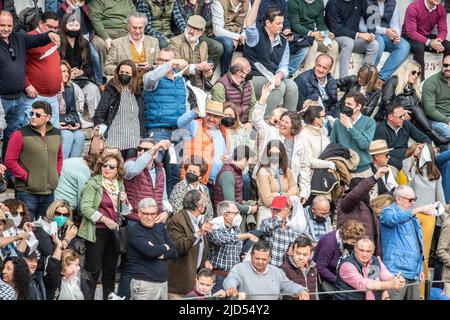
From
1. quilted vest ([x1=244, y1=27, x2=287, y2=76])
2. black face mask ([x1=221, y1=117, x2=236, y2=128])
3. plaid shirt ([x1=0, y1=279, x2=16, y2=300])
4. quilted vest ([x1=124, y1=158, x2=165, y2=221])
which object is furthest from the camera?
quilted vest ([x1=244, y1=27, x2=287, y2=76])

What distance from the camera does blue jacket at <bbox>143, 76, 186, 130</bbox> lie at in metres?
16.7

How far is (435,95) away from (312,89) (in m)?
1.77

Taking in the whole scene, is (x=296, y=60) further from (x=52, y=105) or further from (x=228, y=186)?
(x=52, y=105)

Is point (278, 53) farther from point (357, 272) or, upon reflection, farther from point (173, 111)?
point (357, 272)

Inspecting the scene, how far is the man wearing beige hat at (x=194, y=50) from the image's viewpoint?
1772cm

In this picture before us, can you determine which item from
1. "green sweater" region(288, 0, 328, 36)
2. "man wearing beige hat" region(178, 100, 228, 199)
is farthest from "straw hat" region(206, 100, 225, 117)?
"green sweater" region(288, 0, 328, 36)

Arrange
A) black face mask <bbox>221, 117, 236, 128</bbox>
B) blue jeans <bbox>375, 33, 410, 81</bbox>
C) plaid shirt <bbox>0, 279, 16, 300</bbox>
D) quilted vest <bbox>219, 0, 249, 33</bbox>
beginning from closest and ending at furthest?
1. plaid shirt <bbox>0, 279, 16, 300</bbox>
2. black face mask <bbox>221, 117, 236, 128</bbox>
3. quilted vest <bbox>219, 0, 249, 33</bbox>
4. blue jeans <bbox>375, 33, 410, 81</bbox>

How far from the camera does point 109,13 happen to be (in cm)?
1789

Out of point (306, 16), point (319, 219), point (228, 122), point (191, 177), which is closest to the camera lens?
point (191, 177)

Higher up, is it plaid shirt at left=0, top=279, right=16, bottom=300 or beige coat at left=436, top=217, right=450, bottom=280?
plaid shirt at left=0, top=279, right=16, bottom=300

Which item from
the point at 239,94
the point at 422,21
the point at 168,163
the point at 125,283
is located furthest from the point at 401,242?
the point at 422,21

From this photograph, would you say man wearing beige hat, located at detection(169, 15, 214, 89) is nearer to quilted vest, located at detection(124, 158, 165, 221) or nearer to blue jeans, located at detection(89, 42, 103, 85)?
blue jeans, located at detection(89, 42, 103, 85)

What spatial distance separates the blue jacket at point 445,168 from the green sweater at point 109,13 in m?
4.10

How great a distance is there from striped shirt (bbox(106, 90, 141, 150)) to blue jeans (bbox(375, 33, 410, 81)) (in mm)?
4450
